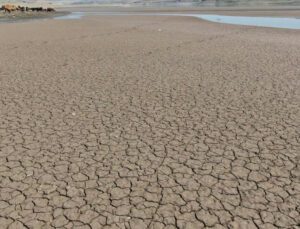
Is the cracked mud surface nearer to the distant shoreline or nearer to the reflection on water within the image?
the reflection on water

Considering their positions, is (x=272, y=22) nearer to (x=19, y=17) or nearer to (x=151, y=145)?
(x=151, y=145)

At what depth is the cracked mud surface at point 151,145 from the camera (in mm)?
4031

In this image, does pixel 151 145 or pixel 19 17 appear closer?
pixel 151 145

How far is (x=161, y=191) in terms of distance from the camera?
4418 millimetres

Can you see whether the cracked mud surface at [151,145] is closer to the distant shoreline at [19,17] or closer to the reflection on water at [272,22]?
the reflection on water at [272,22]

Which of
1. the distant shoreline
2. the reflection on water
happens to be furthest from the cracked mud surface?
the distant shoreline

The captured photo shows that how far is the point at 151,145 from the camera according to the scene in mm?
5750

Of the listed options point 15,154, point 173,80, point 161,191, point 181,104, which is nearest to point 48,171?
point 15,154

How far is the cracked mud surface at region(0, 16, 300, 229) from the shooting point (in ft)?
Result: 13.2

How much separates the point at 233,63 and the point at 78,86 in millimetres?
5812

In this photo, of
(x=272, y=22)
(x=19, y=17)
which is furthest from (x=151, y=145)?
(x=19, y=17)

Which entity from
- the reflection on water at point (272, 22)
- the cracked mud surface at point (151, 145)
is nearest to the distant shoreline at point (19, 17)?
the reflection on water at point (272, 22)

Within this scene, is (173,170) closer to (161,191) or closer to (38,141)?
(161,191)

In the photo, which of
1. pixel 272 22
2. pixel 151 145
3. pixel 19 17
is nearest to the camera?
pixel 151 145
